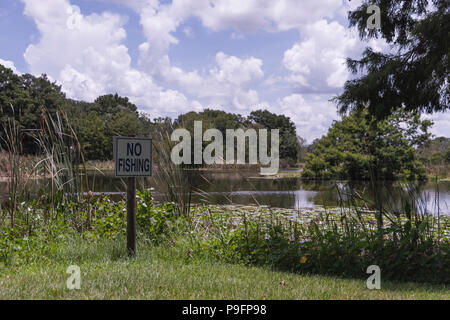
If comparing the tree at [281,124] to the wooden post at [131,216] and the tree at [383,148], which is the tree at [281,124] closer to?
the tree at [383,148]

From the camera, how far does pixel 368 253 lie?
16.6 feet

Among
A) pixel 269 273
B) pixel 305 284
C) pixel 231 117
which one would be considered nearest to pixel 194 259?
pixel 269 273

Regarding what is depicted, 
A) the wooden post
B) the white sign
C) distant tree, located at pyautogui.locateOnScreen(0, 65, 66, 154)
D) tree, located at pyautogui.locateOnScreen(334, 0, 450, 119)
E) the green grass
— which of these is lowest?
the green grass

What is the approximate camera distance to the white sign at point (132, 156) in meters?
5.09

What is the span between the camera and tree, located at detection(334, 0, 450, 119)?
6.96 meters

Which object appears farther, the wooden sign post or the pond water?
the pond water

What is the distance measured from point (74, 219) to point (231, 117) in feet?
201

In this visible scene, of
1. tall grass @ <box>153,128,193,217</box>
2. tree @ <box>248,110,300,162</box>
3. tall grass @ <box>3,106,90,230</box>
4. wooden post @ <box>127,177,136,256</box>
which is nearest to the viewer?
wooden post @ <box>127,177,136,256</box>

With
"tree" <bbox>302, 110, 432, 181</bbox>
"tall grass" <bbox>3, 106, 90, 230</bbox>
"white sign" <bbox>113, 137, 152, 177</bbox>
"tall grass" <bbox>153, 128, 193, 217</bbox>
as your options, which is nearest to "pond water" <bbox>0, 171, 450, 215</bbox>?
"tall grass" <bbox>153, 128, 193, 217</bbox>

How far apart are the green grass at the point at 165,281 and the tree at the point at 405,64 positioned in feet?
13.4

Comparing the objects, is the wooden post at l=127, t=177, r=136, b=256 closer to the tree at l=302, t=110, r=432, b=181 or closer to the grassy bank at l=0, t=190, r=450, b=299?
the grassy bank at l=0, t=190, r=450, b=299

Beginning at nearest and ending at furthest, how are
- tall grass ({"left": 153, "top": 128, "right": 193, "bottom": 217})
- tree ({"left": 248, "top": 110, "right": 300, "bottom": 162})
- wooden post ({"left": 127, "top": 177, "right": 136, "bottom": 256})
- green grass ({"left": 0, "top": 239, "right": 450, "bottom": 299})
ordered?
green grass ({"left": 0, "top": 239, "right": 450, "bottom": 299}) < wooden post ({"left": 127, "top": 177, "right": 136, "bottom": 256}) < tall grass ({"left": 153, "top": 128, "right": 193, "bottom": 217}) < tree ({"left": 248, "top": 110, "right": 300, "bottom": 162})

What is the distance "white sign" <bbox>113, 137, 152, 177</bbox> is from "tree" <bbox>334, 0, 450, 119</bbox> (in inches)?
178

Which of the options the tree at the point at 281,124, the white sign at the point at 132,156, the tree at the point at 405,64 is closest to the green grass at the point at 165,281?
the white sign at the point at 132,156
